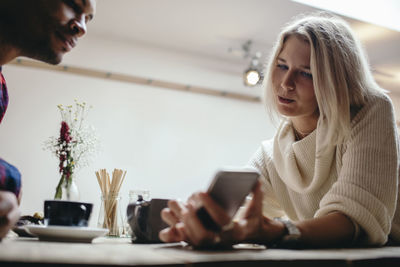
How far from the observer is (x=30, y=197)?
11.7 feet

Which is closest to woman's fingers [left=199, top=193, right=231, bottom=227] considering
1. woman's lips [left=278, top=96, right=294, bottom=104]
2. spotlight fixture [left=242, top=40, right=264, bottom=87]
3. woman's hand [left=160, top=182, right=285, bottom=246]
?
woman's hand [left=160, top=182, right=285, bottom=246]

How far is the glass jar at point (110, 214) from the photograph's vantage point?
1151 mm

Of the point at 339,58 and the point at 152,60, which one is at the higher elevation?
the point at 152,60

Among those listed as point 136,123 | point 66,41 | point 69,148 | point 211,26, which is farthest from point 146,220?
point 136,123

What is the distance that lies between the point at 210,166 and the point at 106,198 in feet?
10.6

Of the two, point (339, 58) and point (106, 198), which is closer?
point (339, 58)

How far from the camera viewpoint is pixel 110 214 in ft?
3.80

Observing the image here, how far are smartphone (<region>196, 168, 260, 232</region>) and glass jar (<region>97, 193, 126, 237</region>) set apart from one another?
599 mm

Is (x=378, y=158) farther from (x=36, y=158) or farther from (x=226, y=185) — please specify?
(x=36, y=158)

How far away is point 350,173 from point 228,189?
0.38 meters

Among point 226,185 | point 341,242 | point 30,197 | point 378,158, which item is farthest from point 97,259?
point 30,197

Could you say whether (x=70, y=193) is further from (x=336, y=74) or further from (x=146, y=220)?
(x=336, y=74)

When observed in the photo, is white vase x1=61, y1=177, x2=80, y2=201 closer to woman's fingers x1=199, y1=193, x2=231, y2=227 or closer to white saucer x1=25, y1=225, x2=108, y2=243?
white saucer x1=25, y1=225, x2=108, y2=243

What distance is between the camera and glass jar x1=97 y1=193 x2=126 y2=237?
1151 millimetres
